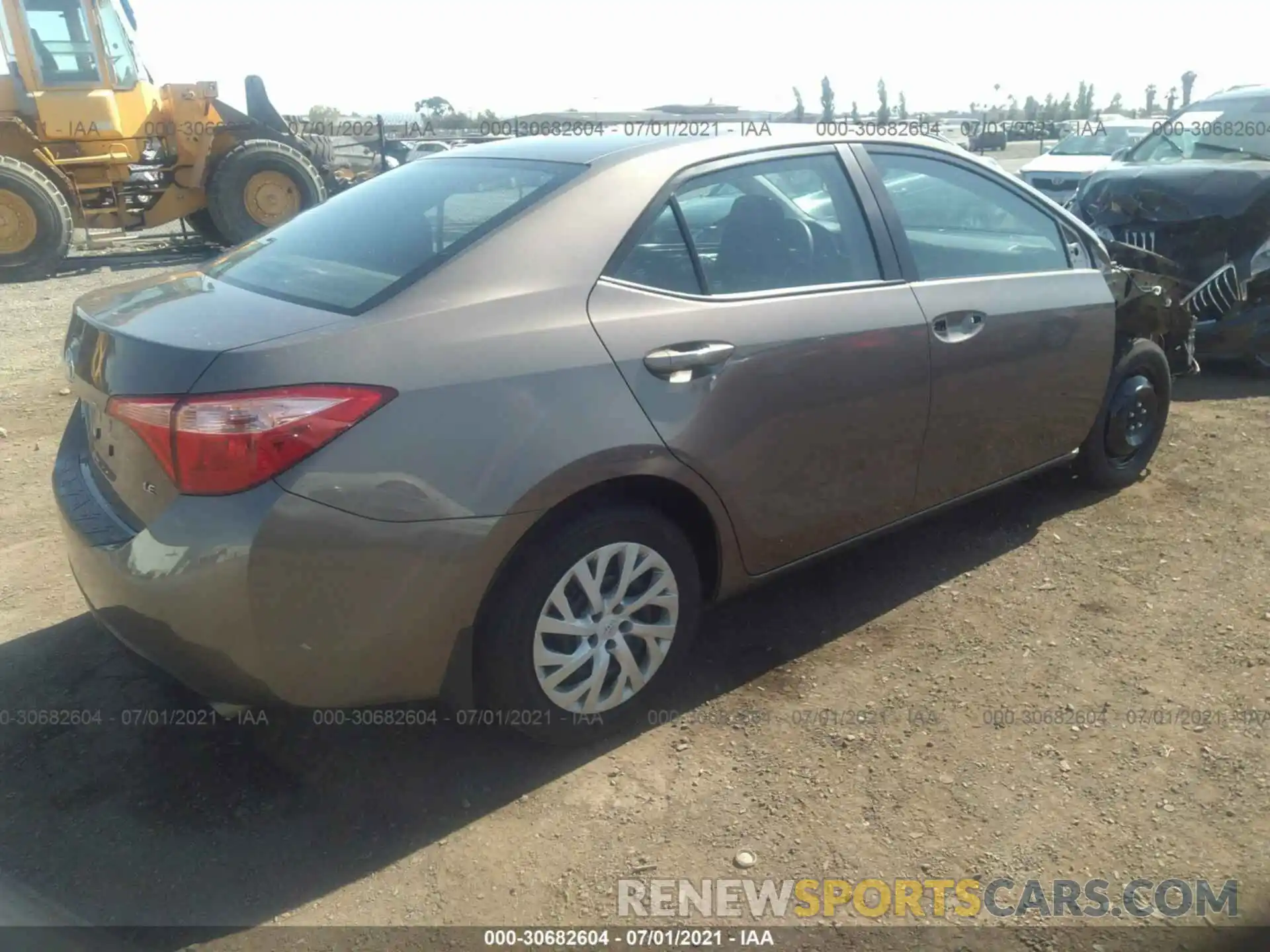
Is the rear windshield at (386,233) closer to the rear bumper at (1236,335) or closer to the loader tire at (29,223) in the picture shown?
the rear bumper at (1236,335)

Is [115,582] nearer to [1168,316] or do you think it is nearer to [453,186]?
[453,186]

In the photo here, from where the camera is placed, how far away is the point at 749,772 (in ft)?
9.05

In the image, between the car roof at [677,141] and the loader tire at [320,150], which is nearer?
the car roof at [677,141]

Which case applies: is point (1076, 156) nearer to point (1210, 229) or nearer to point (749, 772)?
point (1210, 229)

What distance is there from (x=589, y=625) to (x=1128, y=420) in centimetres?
296

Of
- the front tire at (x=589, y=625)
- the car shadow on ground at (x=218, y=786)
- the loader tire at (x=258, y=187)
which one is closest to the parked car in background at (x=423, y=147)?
the loader tire at (x=258, y=187)

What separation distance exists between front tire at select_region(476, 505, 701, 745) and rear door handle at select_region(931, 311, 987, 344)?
3.87 feet


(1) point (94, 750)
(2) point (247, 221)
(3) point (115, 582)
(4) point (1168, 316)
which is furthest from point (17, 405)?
(2) point (247, 221)

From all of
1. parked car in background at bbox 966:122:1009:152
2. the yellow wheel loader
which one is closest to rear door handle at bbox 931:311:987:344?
the yellow wheel loader

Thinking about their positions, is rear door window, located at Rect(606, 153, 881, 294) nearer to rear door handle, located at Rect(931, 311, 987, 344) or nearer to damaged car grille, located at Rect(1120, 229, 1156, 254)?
rear door handle, located at Rect(931, 311, 987, 344)

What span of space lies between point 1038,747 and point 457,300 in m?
2.02

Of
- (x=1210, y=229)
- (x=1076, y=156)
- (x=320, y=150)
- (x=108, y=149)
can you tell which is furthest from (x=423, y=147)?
(x=1210, y=229)

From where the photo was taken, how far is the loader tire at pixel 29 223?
11.0 metres

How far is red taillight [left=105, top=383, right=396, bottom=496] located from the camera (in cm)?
215
